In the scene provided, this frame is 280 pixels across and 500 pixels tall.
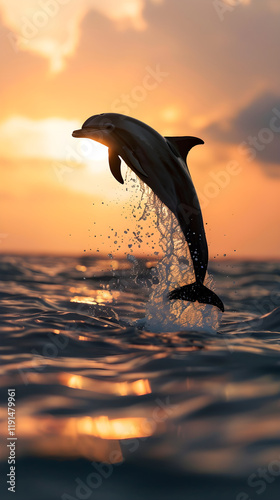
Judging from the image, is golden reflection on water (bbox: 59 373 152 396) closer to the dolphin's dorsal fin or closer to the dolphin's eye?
the dolphin's dorsal fin

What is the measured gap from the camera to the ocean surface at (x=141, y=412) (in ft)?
9.81

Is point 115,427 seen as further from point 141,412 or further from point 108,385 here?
point 108,385

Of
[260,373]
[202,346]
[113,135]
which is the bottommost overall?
[260,373]

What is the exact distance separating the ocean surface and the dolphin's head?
3.16 m

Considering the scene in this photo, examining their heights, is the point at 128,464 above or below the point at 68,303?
below

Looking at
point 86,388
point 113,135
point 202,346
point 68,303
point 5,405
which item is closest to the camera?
point 5,405

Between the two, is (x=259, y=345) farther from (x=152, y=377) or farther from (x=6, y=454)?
(x=6, y=454)

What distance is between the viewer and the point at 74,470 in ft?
10.2

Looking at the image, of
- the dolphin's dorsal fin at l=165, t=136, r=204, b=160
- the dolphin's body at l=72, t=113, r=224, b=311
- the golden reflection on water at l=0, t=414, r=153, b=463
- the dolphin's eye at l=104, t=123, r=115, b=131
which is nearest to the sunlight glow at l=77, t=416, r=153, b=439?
the golden reflection on water at l=0, t=414, r=153, b=463

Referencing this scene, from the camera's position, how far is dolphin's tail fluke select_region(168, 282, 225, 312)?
23.0 feet

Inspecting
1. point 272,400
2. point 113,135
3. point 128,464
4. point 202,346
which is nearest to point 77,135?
point 113,135

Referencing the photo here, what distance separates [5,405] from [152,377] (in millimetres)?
1603

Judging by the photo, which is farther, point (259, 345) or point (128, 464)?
point (259, 345)

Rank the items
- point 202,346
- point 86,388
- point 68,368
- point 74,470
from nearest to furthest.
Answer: point 74,470 → point 86,388 → point 68,368 → point 202,346
